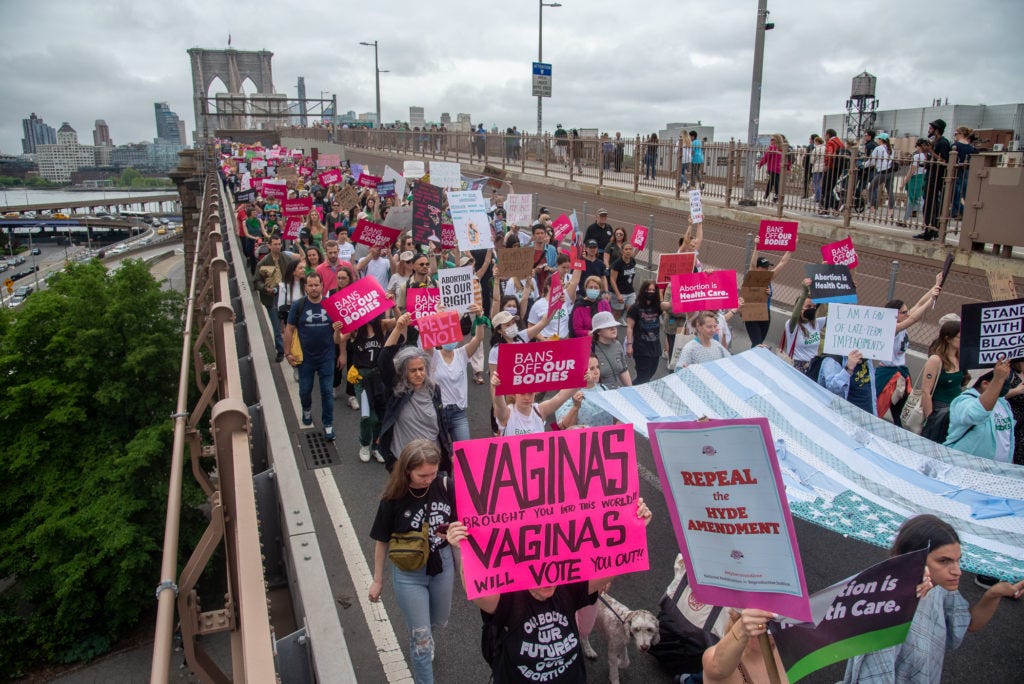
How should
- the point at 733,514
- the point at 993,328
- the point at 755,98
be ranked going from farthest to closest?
the point at 755,98
the point at 993,328
the point at 733,514

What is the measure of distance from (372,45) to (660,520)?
5251 centimetres

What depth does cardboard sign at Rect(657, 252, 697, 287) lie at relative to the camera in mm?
9875

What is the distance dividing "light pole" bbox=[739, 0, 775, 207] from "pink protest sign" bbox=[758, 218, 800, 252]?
7354 millimetres

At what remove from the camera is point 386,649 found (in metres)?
5.07

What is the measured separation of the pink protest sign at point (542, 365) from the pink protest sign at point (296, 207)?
10.5 meters

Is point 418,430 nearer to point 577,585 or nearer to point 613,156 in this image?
point 577,585

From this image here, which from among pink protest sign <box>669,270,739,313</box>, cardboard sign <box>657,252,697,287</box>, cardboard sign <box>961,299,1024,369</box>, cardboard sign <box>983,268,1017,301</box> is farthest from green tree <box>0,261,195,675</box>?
cardboard sign <box>983,268,1017,301</box>

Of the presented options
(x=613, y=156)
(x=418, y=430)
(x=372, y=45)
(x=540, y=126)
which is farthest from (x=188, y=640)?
(x=372, y=45)

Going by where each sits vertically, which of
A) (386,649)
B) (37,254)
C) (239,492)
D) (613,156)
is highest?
(613,156)

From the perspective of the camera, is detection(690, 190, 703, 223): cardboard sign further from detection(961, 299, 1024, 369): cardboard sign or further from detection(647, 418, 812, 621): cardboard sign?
detection(647, 418, 812, 621): cardboard sign

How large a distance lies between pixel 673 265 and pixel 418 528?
6.71 meters

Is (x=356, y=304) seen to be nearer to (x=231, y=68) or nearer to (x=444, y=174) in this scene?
(x=444, y=174)

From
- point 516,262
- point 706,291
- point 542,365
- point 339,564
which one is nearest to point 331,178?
point 516,262

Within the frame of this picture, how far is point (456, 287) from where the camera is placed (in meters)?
8.54
